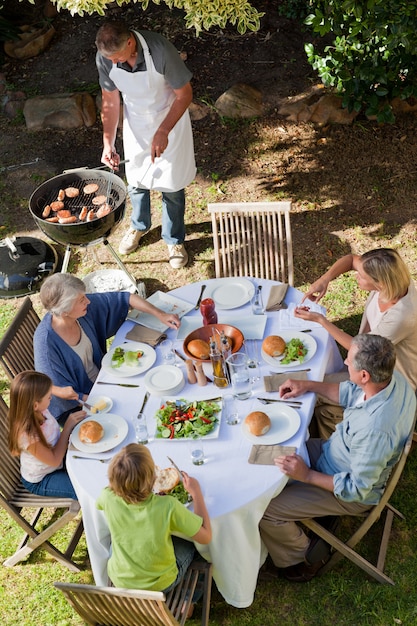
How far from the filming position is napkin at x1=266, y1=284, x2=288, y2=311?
15.8 ft

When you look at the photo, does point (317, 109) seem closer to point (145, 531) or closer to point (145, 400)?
point (145, 400)

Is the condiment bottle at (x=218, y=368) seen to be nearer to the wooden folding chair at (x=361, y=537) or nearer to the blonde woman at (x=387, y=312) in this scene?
the blonde woman at (x=387, y=312)

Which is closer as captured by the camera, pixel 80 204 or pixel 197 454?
pixel 197 454

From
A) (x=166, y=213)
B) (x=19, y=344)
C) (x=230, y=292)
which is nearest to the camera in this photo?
(x=19, y=344)

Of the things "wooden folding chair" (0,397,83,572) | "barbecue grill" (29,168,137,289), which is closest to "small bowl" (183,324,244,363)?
"wooden folding chair" (0,397,83,572)

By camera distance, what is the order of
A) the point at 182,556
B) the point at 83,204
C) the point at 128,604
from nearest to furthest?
the point at 128,604
the point at 182,556
the point at 83,204

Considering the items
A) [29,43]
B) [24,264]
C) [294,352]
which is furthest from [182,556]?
[29,43]

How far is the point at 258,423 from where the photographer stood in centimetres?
395

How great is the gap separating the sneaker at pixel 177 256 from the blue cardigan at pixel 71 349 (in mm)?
1943

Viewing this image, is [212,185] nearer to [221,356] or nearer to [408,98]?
[408,98]

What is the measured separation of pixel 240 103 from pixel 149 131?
8.27ft

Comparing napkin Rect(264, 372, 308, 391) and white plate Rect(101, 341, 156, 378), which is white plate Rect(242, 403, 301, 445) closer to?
napkin Rect(264, 372, 308, 391)

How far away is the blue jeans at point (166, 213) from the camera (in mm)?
6500

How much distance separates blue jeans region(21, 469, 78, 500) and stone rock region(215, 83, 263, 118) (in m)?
5.33
